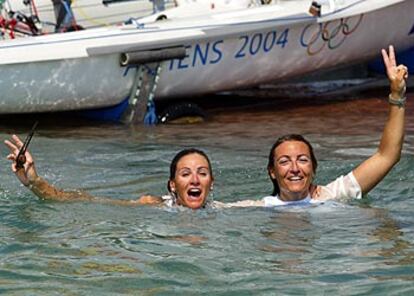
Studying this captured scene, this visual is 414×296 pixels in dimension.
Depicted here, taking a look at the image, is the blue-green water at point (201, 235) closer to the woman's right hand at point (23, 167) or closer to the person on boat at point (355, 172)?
the person on boat at point (355, 172)

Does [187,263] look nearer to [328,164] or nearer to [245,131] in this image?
[328,164]

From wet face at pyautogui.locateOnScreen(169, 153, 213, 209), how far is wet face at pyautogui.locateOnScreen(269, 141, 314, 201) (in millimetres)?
445

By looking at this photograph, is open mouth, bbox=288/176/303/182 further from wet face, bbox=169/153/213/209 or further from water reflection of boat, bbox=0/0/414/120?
water reflection of boat, bbox=0/0/414/120

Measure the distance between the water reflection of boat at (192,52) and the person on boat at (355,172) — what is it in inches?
183

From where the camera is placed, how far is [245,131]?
446 inches

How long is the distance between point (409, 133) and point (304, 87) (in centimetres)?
398

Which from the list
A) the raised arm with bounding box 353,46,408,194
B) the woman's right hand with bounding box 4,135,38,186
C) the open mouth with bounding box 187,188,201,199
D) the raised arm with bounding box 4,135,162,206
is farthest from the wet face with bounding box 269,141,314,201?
the woman's right hand with bounding box 4,135,38,186

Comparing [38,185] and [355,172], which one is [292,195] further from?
[38,185]

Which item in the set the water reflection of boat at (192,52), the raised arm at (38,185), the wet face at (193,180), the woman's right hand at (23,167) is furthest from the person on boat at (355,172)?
the water reflection of boat at (192,52)

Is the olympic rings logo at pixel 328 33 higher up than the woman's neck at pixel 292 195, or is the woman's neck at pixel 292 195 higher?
the olympic rings logo at pixel 328 33

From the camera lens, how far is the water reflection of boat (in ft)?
36.9

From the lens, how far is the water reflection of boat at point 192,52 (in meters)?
11.2

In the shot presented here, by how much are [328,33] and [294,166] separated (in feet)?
20.1

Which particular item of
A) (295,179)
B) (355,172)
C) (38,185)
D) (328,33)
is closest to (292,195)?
(295,179)
